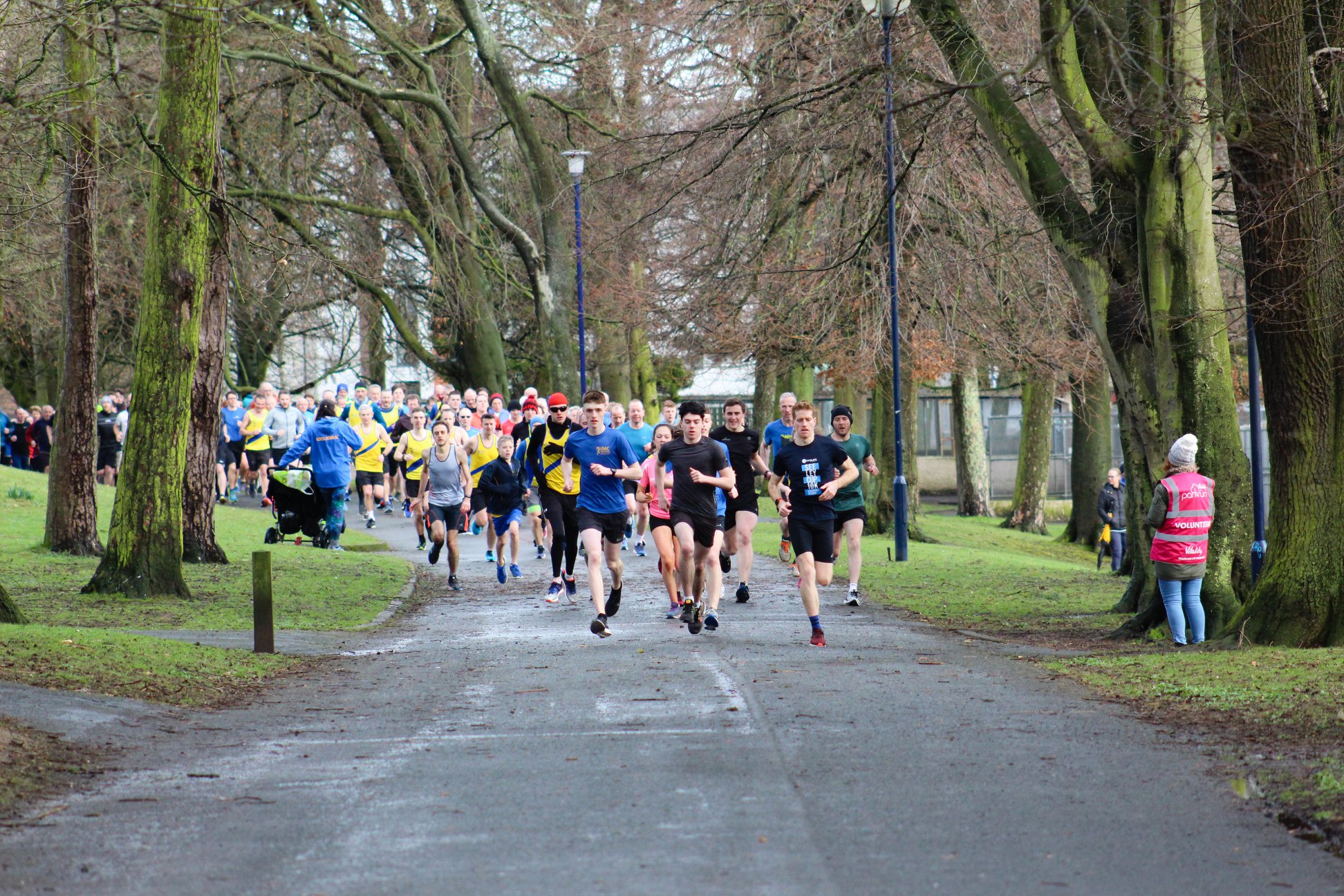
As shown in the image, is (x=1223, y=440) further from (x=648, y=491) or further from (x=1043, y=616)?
(x=648, y=491)

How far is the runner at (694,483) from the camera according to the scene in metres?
13.0

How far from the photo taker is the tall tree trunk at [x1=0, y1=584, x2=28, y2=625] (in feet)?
38.1

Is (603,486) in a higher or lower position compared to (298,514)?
higher

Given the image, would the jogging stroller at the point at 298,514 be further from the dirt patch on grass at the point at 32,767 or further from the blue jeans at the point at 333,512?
the dirt patch on grass at the point at 32,767

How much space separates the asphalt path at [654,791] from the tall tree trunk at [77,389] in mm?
8682

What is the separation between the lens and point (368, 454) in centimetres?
2519

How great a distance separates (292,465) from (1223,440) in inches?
494

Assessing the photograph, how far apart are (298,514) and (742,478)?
8.16 m

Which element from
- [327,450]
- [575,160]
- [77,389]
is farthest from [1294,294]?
[575,160]

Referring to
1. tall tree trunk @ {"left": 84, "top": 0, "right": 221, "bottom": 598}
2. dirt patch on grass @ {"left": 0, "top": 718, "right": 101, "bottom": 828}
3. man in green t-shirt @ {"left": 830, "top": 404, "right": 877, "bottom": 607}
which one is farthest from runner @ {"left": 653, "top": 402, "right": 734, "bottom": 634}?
dirt patch on grass @ {"left": 0, "top": 718, "right": 101, "bottom": 828}

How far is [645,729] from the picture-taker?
27.2ft

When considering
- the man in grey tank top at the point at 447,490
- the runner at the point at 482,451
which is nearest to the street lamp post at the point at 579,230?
the runner at the point at 482,451

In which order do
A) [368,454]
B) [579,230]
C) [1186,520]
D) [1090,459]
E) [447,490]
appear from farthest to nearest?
[1090,459]
[579,230]
[368,454]
[447,490]
[1186,520]

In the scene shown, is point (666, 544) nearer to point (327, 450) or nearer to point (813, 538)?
point (813, 538)
